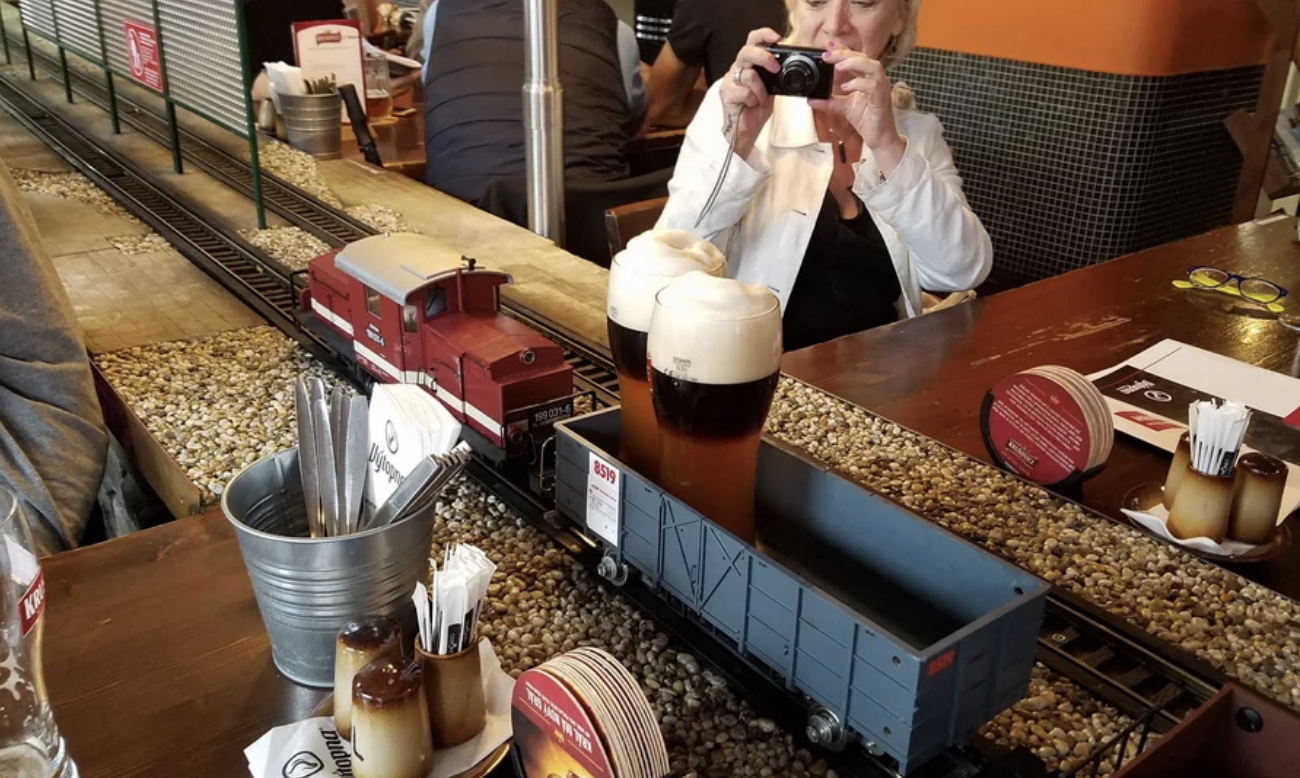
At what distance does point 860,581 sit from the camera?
0.95 meters

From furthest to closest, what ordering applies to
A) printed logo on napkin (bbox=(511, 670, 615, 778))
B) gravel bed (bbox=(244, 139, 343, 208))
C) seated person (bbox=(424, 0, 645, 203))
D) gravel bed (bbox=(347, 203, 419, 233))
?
seated person (bbox=(424, 0, 645, 203)) → gravel bed (bbox=(244, 139, 343, 208)) → gravel bed (bbox=(347, 203, 419, 233)) → printed logo on napkin (bbox=(511, 670, 615, 778))

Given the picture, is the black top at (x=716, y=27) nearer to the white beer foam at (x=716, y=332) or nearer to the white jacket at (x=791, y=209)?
the white jacket at (x=791, y=209)

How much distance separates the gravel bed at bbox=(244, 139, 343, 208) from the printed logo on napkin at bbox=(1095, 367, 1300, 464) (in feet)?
6.17

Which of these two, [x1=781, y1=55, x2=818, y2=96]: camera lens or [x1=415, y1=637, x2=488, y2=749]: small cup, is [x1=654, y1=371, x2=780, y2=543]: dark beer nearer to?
[x1=415, y1=637, x2=488, y2=749]: small cup

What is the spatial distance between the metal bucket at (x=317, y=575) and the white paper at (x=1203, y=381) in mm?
996

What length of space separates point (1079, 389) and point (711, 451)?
1.84 feet

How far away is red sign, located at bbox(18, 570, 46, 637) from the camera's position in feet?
2.37

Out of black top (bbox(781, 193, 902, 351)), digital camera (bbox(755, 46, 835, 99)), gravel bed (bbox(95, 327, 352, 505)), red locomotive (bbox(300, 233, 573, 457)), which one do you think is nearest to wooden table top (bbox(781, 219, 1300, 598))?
black top (bbox(781, 193, 902, 351))

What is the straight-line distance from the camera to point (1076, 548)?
119cm

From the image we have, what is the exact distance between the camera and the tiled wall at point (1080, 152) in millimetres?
3707

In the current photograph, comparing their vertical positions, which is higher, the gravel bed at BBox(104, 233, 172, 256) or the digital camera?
the digital camera

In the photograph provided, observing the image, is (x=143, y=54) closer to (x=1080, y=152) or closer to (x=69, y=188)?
(x=69, y=188)

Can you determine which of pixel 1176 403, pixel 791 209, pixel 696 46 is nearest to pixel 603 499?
pixel 1176 403

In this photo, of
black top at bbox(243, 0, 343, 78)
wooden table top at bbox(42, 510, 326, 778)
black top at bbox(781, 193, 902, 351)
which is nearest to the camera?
wooden table top at bbox(42, 510, 326, 778)
